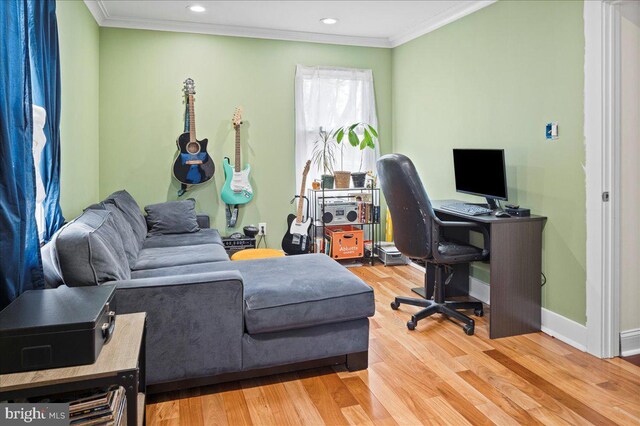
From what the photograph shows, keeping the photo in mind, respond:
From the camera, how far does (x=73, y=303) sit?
157 cm

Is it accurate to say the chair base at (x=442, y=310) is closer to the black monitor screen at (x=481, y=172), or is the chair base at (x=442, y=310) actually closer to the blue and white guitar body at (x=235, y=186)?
the black monitor screen at (x=481, y=172)

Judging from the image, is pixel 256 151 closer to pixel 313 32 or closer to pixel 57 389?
pixel 313 32

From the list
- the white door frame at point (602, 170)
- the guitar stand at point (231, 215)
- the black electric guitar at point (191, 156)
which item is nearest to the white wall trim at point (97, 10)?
the black electric guitar at point (191, 156)

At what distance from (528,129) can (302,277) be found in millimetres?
1901

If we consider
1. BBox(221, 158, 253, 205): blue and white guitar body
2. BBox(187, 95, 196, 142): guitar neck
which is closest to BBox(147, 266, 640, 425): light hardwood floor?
BBox(221, 158, 253, 205): blue and white guitar body

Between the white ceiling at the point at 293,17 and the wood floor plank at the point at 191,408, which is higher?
the white ceiling at the point at 293,17

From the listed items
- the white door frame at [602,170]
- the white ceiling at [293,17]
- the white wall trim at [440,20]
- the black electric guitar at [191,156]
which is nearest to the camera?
the white door frame at [602,170]

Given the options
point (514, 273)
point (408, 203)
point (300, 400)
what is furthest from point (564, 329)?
point (300, 400)

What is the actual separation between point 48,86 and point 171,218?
1.82 meters

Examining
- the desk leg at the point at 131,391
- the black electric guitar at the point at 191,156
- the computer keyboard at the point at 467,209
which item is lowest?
the desk leg at the point at 131,391

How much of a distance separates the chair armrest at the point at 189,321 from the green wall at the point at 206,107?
256 cm

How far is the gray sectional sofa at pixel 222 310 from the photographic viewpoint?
2.06m

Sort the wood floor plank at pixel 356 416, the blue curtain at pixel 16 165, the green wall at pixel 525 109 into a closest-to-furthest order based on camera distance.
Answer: the blue curtain at pixel 16 165 → the wood floor plank at pixel 356 416 → the green wall at pixel 525 109

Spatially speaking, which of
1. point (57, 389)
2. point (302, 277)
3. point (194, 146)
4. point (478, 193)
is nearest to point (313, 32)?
point (194, 146)
